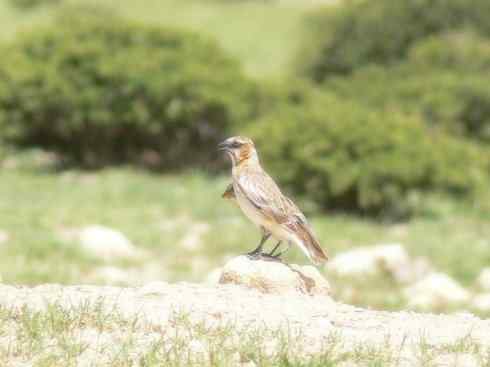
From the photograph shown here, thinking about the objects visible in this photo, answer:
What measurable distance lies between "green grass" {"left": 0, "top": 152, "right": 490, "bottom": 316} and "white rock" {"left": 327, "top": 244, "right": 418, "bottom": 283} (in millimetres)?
123

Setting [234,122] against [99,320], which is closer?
[99,320]

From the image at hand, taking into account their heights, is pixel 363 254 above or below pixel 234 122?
below

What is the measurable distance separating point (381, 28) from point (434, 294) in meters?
16.4

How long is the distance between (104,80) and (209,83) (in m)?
1.79

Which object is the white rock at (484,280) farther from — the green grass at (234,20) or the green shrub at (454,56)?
Answer: the green grass at (234,20)

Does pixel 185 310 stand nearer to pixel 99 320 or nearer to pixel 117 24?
pixel 99 320

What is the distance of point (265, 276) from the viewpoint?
7.15 m

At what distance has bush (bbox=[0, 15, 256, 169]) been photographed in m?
18.9

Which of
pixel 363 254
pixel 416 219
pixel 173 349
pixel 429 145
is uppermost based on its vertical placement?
pixel 429 145

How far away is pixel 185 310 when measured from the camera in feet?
20.5

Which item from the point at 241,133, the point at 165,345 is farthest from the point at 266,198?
the point at 241,133

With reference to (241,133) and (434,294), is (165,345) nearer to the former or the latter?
(434,294)

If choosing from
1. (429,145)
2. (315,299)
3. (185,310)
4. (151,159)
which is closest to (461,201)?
(429,145)

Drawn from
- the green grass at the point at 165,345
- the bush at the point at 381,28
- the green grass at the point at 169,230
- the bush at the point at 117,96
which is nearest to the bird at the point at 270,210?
the green grass at the point at 165,345
